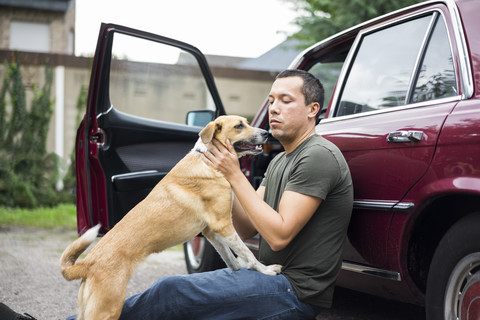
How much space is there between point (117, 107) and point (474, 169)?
271cm

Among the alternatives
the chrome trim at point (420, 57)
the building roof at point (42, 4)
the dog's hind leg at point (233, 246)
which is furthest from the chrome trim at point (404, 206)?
the building roof at point (42, 4)

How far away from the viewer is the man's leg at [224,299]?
2410mm

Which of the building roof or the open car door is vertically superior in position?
the building roof

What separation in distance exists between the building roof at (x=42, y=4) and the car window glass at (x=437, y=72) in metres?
16.0

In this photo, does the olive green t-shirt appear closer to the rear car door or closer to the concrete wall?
the rear car door

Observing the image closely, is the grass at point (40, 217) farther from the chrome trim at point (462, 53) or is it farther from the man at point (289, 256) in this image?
the chrome trim at point (462, 53)

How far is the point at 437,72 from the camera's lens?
2701 mm

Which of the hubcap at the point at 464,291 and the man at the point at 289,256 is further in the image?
the man at the point at 289,256

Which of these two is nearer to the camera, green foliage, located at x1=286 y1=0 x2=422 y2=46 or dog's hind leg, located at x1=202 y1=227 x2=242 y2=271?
dog's hind leg, located at x1=202 y1=227 x2=242 y2=271

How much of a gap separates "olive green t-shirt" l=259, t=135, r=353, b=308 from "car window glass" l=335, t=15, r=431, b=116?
0.73 metres

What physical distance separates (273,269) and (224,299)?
0.35 meters

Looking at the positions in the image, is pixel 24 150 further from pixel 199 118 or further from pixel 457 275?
pixel 457 275

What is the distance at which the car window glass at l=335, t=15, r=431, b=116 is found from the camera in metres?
2.99

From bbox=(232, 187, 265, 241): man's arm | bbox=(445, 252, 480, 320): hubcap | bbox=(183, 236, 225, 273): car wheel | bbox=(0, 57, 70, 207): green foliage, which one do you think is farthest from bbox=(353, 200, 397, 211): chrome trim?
bbox=(0, 57, 70, 207): green foliage
